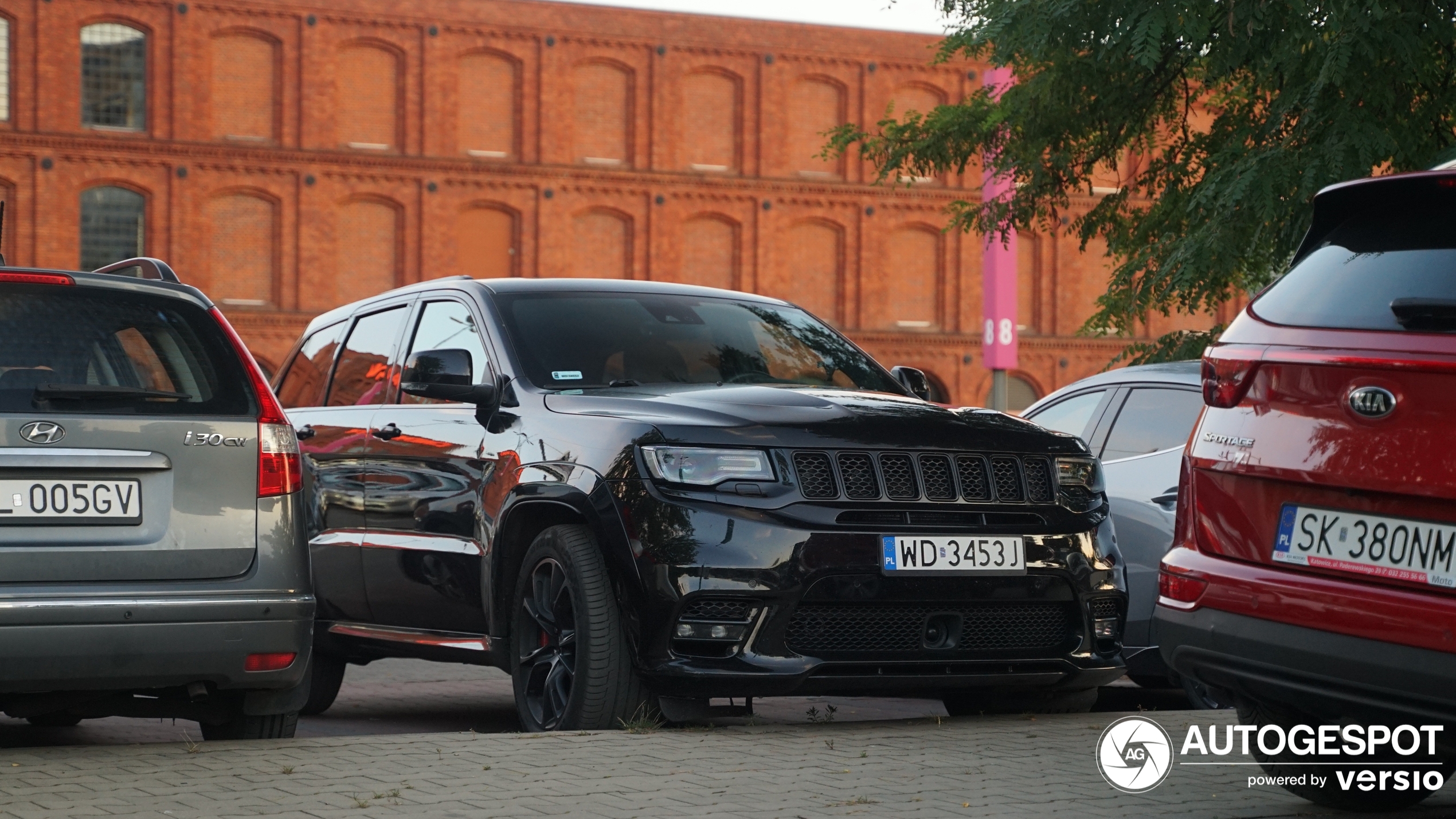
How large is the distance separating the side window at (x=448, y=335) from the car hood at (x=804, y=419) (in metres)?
0.65

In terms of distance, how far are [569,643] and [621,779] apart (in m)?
1.09

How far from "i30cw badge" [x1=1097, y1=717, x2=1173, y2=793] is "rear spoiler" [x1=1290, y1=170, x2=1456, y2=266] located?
1.60m

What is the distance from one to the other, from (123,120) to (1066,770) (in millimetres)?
47566

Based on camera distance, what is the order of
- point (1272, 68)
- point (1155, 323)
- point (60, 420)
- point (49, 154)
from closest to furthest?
point (60, 420), point (1272, 68), point (49, 154), point (1155, 323)

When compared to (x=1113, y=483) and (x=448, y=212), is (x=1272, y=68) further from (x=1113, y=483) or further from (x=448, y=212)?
(x=448, y=212)

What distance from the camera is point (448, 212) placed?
5062cm

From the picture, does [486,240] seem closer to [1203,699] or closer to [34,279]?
[1203,699]

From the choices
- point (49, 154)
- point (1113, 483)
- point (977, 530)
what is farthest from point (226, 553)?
point (49, 154)

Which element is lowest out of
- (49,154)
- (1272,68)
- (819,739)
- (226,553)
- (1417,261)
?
(819,739)

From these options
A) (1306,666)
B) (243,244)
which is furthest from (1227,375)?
(243,244)

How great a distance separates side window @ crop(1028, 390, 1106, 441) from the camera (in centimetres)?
859

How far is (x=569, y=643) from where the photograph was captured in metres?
6.05

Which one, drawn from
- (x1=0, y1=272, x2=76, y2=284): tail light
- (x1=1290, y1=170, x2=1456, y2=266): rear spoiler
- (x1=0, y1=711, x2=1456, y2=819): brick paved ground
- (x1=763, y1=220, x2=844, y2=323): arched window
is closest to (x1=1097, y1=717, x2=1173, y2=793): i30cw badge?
(x1=0, y1=711, x2=1456, y2=819): brick paved ground

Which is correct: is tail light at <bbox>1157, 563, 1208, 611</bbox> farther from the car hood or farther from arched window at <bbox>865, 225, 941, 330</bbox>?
arched window at <bbox>865, 225, 941, 330</bbox>
